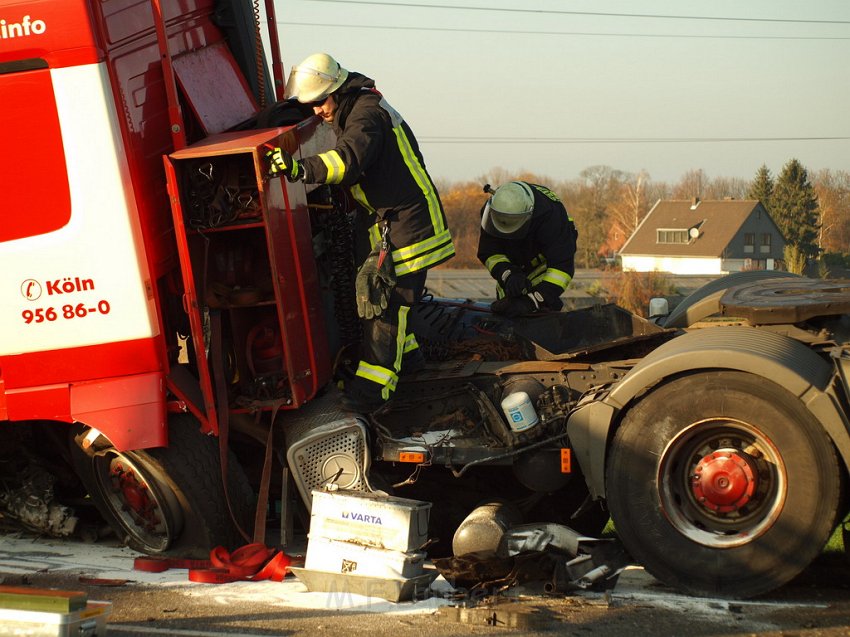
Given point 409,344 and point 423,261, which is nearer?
point 423,261

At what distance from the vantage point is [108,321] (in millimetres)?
5168

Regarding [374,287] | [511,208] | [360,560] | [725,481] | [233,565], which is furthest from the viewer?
[511,208]

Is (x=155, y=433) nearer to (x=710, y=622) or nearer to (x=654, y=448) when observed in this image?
(x=654, y=448)

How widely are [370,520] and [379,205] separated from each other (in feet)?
5.72

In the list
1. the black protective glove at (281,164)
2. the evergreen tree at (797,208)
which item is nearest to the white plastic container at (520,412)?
the black protective glove at (281,164)

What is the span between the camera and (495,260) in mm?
7117

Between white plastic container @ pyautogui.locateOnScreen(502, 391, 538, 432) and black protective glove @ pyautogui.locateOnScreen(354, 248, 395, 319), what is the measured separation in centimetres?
87

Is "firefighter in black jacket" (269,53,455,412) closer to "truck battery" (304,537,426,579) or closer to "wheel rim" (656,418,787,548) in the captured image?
"truck battery" (304,537,426,579)

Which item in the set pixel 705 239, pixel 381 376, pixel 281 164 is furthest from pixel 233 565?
pixel 705 239

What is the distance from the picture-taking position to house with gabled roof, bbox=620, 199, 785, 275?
67625 mm

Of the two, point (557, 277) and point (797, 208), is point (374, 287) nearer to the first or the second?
point (557, 277)

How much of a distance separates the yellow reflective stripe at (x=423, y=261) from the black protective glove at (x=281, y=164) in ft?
2.72

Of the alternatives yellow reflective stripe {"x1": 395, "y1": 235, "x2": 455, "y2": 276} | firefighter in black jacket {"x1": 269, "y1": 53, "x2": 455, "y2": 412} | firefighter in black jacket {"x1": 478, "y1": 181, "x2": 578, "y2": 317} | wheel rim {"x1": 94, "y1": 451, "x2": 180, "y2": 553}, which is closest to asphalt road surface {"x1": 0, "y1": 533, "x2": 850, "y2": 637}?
wheel rim {"x1": 94, "y1": 451, "x2": 180, "y2": 553}

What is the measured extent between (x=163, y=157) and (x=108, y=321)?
0.85 meters
